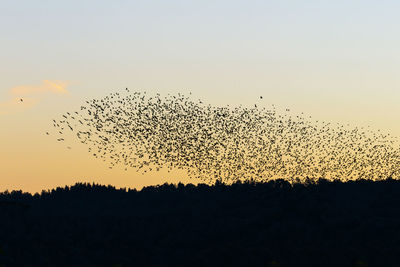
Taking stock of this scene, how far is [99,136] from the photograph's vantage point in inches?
4220

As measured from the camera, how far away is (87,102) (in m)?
95.9

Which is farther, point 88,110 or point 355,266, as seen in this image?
point 355,266

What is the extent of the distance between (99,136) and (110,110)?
198 inches

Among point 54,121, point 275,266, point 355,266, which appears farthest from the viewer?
point 355,266

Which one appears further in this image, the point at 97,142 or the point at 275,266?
the point at 275,266

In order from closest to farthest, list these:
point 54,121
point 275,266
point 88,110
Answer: point 54,121
point 88,110
point 275,266

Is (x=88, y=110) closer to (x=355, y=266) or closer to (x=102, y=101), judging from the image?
(x=102, y=101)

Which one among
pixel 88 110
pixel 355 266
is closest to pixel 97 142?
pixel 88 110

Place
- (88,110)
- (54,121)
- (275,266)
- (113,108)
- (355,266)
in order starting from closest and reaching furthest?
(54,121) → (88,110) → (113,108) → (275,266) → (355,266)

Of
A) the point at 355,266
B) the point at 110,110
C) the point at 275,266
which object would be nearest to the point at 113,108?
the point at 110,110

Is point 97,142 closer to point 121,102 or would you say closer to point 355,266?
point 121,102

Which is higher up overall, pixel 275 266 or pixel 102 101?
pixel 102 101

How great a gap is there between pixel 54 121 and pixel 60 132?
90.1 inches

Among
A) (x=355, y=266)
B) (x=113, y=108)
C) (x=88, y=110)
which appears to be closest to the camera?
(x=88, y=110)
